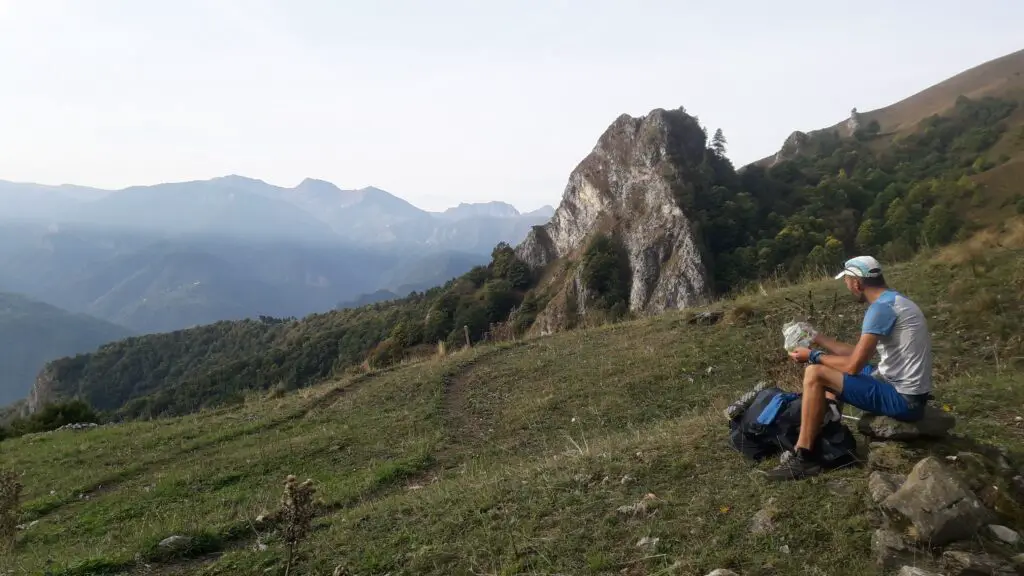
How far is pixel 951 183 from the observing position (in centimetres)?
5228

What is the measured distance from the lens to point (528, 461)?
8039 mm

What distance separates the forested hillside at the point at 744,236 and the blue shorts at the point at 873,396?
31.2m

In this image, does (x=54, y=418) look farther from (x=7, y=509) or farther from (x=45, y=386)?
(x=45, y=386)

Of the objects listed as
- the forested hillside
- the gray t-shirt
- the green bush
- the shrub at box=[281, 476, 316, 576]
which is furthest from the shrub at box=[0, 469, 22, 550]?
the forested hillside

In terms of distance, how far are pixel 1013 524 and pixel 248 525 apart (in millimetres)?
7674

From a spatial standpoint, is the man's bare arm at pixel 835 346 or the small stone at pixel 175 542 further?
the small stone at pixel 175 542

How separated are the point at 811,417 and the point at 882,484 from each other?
0.83m

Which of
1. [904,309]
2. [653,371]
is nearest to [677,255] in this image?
[653,371]

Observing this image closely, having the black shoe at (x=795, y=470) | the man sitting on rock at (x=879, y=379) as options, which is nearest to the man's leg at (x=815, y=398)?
the man sitting on rock at (x=879, y=379)

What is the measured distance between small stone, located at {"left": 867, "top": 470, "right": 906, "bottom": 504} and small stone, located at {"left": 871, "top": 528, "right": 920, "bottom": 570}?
380mm

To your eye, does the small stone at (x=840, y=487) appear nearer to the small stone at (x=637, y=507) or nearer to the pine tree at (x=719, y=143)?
the small stone at (x=637, y=507)

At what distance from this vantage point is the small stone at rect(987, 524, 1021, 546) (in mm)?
3435

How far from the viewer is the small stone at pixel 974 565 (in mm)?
3174

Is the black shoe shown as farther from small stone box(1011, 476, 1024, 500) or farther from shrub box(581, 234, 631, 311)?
shrub box(581, 234, 631, 311)
